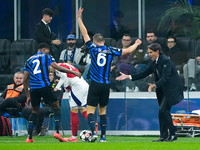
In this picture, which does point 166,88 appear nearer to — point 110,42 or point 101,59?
point 101,59

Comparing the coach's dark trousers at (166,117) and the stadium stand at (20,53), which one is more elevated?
the stadium stand at (20,53)

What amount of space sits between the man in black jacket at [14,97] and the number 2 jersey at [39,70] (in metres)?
3.17

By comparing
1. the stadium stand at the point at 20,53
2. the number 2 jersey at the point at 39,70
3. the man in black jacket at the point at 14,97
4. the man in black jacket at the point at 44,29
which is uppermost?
the man in black jacket at the point at 44,29

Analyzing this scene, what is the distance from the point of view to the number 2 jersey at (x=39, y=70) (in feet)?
45.3

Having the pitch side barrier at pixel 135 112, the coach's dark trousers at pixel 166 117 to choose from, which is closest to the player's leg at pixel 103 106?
the coach's dark trousers at pixel 166 117

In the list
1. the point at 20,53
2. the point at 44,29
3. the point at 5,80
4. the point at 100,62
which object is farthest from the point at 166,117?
the point at 5,80

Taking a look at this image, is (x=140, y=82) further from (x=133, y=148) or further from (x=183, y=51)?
(x=133, y=148)

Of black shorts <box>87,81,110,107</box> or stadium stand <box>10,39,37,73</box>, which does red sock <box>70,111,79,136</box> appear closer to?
black shorts <box>87,81,110,107</box>

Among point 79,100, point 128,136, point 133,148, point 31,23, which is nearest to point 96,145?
point 133,148

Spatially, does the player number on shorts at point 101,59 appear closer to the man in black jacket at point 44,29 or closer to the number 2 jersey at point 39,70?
the number 2 jersey at point 39,70

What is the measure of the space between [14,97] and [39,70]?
3.31 metres

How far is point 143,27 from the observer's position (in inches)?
806

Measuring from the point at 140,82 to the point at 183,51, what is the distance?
Answer: 1.35 meters

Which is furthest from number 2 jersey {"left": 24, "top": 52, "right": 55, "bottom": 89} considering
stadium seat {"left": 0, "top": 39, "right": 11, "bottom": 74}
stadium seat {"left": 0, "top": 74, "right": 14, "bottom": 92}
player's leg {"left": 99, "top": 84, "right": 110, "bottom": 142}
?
stadium seat {"left": 0, "top": 39, "right": 11, "bottom": 74}
